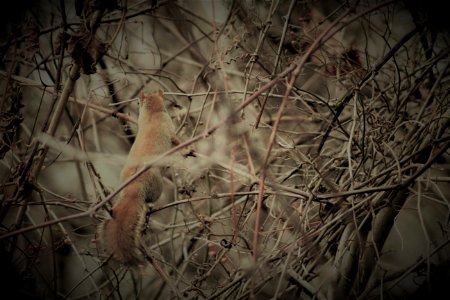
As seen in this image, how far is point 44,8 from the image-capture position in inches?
162

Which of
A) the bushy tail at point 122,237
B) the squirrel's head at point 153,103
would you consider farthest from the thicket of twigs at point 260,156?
the squirrel's head at point 153,103

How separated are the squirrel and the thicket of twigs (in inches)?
5.6

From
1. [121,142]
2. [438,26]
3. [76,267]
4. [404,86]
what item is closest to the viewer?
[438,26]

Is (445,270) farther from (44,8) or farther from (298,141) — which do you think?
(44,8)

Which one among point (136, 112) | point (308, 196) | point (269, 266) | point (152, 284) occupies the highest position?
point (136, 112)

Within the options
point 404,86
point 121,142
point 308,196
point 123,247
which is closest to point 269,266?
point 308,196

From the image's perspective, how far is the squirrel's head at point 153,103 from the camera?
3.61 metres

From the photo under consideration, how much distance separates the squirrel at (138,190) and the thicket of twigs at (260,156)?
0.14m

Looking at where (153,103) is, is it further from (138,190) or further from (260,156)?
(260,156)

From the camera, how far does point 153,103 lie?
3625 mm

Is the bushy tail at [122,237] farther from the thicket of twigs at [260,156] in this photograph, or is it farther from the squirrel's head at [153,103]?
the squirrel's head at [153,103]

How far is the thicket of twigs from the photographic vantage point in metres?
2.20

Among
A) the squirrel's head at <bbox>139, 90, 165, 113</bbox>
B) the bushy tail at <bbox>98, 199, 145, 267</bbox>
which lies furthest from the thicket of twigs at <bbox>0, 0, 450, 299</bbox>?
the squirrel's head at <bbox>139, 90, 165, 113</bbox>

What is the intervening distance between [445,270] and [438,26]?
1763 millimetres
